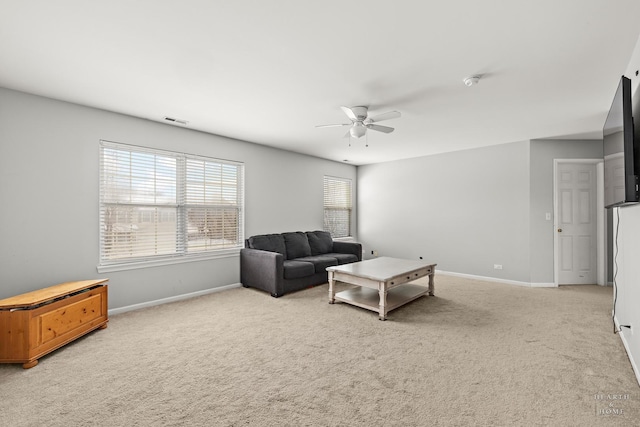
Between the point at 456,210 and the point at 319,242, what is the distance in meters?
2.83

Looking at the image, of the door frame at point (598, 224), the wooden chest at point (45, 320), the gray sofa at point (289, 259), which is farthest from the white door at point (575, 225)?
the wooden chest at point (45, 320)

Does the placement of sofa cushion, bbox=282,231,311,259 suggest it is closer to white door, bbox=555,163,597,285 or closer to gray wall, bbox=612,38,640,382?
gray wall, bbox=612,38,640,382

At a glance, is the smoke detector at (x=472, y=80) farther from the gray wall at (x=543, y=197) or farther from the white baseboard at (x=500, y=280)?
the white baseboard at (x=500, y=280)

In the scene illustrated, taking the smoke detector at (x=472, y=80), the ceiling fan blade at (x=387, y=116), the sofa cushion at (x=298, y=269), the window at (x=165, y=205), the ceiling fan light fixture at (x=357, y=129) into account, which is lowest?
the sofa cushion at (x=298, y=269)

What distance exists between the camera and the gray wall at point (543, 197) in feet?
16.2

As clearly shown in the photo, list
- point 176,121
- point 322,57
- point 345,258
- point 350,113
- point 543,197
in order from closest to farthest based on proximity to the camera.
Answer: point 322,57 < point 350,113 < point 176,121 < point 543,197 < point 345,258

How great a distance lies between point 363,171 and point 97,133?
18.0 feet

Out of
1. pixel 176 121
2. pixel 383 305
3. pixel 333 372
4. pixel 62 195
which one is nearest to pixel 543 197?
pixel 383 305

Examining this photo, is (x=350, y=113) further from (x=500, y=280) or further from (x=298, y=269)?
(x=500, y=280)

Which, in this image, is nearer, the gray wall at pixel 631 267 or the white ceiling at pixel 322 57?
the white ceiling at pixel 322 57

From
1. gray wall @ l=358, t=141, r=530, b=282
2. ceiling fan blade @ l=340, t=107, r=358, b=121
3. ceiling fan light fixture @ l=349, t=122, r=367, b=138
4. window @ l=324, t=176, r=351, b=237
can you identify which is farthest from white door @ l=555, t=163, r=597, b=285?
window @ l=324, t=176, r=351, b=237

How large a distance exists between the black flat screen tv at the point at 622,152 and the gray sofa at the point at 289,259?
11.8 ft

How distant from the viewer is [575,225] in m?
4.96

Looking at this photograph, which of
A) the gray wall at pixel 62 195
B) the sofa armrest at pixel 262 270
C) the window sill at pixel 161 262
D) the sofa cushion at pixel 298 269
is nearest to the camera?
the gray wall at pixel 62 195
